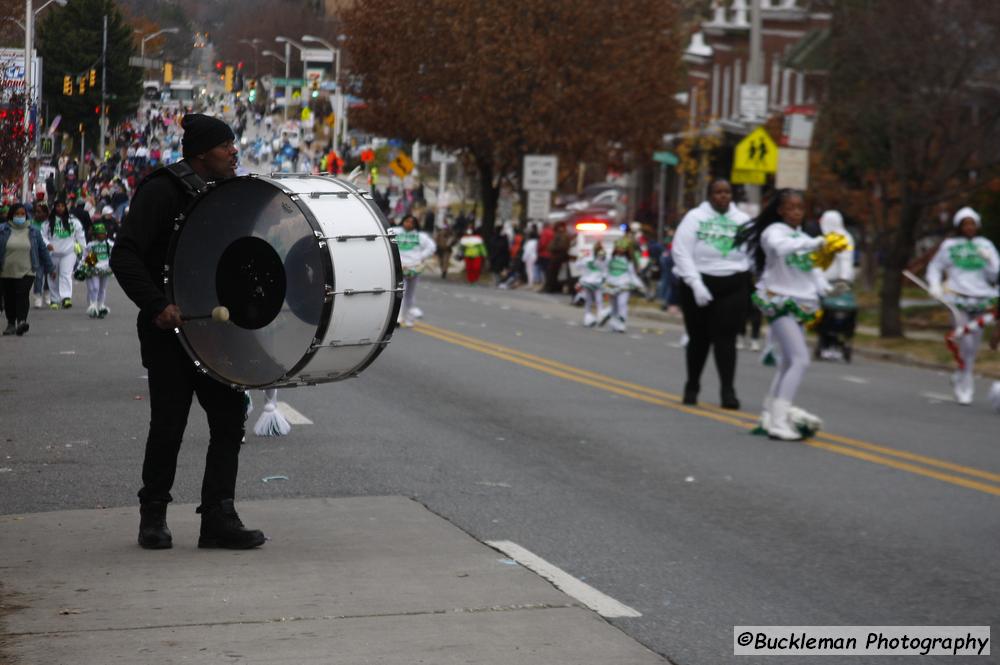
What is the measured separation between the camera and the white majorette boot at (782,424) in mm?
12977

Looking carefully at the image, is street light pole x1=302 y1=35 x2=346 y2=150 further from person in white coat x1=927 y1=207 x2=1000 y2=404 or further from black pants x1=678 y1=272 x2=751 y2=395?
person in white coat x1=927 y1=207 x2=1000 y2=404

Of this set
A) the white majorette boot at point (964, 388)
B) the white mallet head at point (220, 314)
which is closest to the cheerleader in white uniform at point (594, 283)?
the white majorette boot at point (964, 388)

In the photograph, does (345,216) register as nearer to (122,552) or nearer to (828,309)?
(122,552)

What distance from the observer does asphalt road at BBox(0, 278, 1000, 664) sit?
7762mm

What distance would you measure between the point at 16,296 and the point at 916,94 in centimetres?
1746

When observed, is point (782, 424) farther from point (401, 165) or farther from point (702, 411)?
point (401, 165)

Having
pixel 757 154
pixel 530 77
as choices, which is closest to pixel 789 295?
pixel 757 154

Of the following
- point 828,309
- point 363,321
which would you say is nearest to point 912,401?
point 828,309

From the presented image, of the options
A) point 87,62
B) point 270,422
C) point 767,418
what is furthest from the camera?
point 767,418

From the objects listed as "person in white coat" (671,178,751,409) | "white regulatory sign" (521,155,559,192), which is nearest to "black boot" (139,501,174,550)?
"person in white coat" (671,178,751,409)

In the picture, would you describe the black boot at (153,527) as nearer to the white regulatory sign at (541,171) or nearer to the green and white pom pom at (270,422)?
the green and white pom pom at (270,422)

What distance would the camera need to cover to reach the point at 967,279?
17.5m

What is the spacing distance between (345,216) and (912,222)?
70.7 feet

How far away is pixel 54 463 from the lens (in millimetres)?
10680
